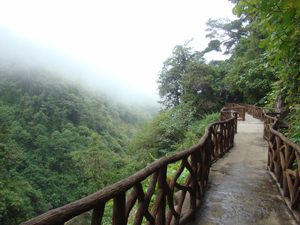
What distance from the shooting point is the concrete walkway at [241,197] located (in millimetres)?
2627

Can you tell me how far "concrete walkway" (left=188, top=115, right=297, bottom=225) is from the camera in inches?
103

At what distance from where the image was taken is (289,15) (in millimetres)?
2143

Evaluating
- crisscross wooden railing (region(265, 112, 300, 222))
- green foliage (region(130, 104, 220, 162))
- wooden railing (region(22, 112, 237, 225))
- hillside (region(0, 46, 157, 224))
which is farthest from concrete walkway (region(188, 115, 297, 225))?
hillside (region(0, 46, 157, 224))

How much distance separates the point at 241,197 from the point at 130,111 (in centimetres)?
8802

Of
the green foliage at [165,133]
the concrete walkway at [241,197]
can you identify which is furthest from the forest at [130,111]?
the concrete walkway at [241,197]

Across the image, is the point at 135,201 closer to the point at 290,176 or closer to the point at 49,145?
the point at 290,176

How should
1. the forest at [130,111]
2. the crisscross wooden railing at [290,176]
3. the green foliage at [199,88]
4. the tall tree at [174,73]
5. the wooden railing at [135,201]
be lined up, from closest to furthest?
the wooden railing at [135,201]
the crisscross wooden railing at [290,176]
the forest at [130,111]
the green foliage at [199,88]
the tall tree at [174,73]

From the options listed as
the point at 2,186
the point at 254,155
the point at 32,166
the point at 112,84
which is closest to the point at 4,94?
the point at 32,166

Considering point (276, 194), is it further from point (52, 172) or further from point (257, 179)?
point (52, 172)

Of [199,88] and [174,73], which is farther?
[174,73]

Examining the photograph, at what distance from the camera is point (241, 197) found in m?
3.25

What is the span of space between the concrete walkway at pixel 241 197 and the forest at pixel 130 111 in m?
1.08

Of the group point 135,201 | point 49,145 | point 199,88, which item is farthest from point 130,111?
point 135,201

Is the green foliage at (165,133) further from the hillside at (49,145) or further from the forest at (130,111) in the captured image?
the hillside at (49,145)
